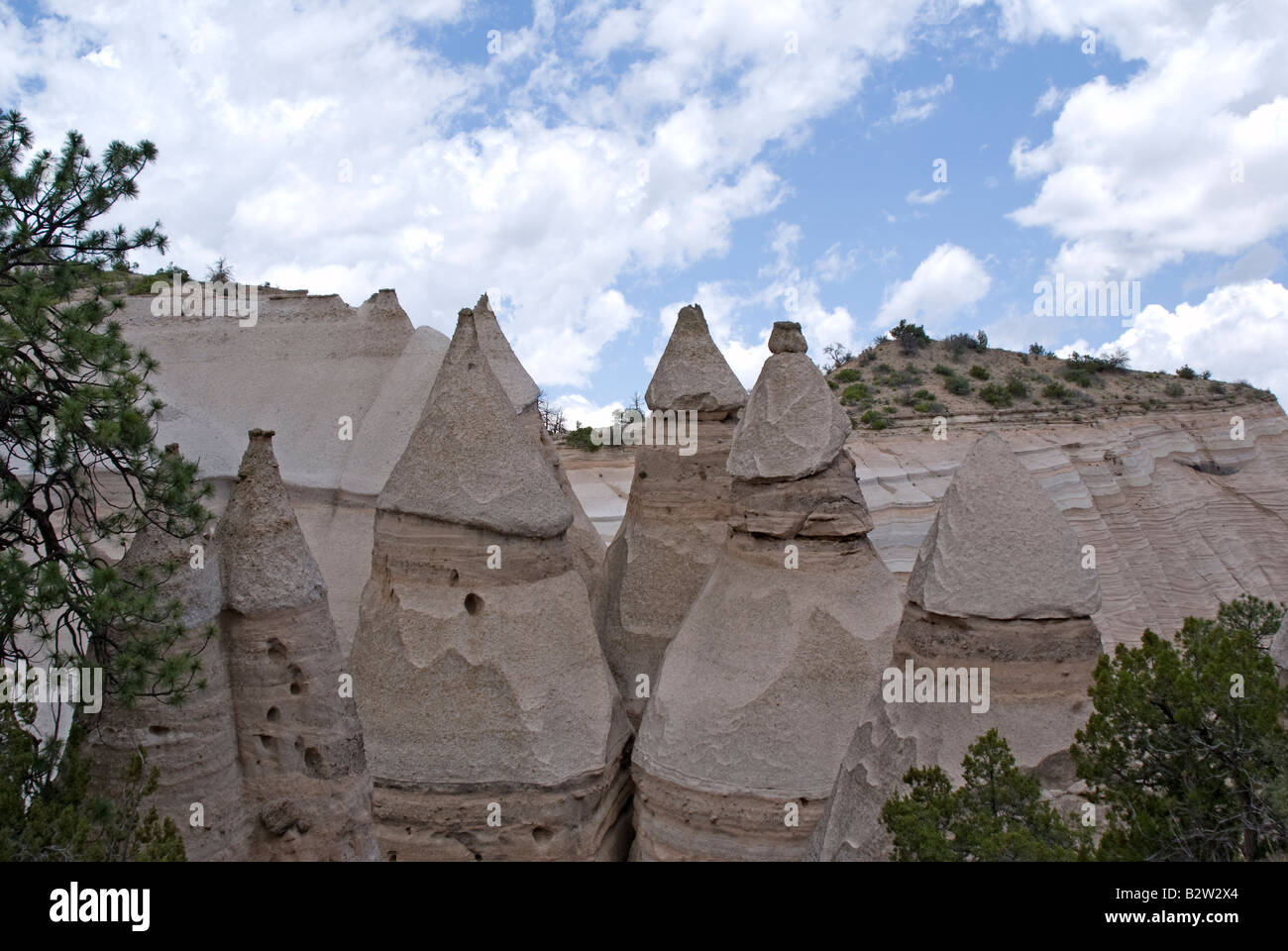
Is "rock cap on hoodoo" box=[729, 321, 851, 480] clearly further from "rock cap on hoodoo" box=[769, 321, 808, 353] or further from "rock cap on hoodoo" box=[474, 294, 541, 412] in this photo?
"rock cap on hoodoo" box=[474, 294, 541, 412]

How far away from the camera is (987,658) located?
830cm

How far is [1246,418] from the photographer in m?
30.2

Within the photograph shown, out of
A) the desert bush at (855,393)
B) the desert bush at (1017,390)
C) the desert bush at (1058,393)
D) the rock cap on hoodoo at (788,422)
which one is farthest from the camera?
the desert bush at (855,393)

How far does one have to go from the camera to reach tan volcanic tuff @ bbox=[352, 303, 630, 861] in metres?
9.77

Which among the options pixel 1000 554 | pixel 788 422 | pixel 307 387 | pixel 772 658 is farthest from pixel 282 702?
pixel 307 387

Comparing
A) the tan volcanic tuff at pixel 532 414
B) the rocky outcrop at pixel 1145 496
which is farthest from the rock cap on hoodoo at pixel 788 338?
the rocky outcrop at pixel 1145 496

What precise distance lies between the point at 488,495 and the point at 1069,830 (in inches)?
217

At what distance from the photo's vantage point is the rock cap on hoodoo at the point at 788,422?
10.6 metres

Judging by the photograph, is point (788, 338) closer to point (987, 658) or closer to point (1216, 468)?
point (987, 658)

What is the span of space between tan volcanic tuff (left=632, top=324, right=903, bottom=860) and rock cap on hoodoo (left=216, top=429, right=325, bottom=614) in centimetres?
369

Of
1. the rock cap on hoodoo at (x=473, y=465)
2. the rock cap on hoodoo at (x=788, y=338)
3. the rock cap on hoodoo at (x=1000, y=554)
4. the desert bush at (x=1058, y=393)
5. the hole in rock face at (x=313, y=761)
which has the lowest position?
the hole in rock face at (x=313, y=761)

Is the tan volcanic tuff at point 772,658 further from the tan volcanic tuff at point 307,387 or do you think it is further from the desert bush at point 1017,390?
the desert bush at point 1017,390

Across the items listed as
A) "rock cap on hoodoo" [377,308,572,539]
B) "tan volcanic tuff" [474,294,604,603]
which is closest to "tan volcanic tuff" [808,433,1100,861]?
"rock cap on hoodoo" [377,308,572,539]

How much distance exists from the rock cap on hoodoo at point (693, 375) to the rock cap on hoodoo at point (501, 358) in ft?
9.81
